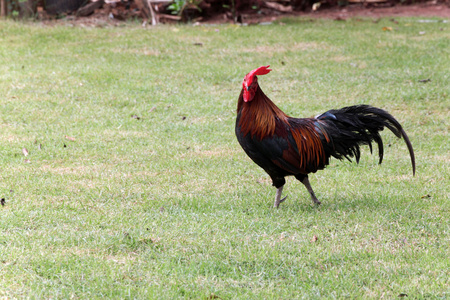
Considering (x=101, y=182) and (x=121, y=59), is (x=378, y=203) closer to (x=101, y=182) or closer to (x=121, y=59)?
(x=101, y=182)

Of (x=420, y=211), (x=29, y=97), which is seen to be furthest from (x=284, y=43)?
(x=420, y=211)

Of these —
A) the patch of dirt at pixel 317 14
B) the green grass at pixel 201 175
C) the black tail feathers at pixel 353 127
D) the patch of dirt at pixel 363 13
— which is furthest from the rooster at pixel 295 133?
the patch of dirt at pixel 363 13

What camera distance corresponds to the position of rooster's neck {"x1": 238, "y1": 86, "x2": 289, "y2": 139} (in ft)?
17.3

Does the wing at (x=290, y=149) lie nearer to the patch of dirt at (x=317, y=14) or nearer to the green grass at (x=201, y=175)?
the green grass at (x=201, y=175)

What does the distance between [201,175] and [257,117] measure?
5.56ft

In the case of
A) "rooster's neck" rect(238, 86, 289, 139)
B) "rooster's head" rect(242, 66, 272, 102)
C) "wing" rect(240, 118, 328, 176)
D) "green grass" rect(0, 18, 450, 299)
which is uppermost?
"rooster's head" rect(242, 66, 272, 102)

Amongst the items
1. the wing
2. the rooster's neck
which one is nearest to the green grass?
the wing

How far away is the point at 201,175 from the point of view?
6738 mm

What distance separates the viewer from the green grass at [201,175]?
14.1ft

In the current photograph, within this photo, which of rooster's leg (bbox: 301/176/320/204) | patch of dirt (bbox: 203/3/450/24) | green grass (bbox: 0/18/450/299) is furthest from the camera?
patch of dirt (bbox: 203/3/450/24)

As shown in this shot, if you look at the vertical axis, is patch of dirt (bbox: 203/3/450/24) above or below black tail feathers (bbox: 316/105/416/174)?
above

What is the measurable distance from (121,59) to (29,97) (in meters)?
2.68

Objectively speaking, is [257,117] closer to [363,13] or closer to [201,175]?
[201,175]

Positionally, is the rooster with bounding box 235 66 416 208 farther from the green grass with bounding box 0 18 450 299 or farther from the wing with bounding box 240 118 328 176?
the green grass with bounding box 0 18 450 299
